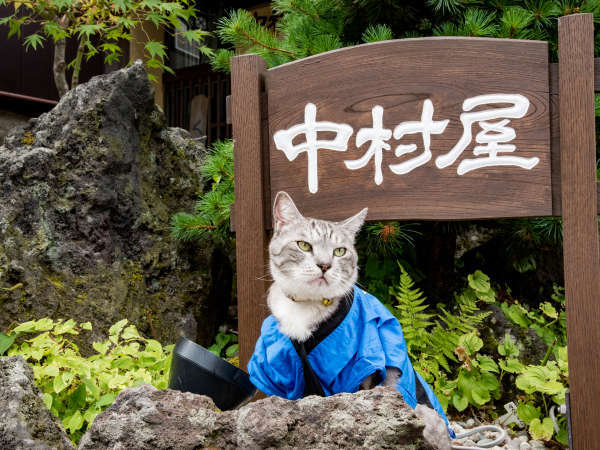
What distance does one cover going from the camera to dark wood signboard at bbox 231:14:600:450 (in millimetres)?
2049

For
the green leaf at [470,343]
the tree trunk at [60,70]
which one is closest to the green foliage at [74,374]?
the green leaf at [470,343]

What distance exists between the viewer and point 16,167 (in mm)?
2963

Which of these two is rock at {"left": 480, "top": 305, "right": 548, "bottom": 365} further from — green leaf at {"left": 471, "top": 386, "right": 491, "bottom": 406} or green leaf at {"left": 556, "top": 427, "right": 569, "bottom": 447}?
green leaf at {"left": 556, "top": 427, "right": 569, "bottom": 447}

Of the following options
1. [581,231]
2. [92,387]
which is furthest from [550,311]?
[92,387]

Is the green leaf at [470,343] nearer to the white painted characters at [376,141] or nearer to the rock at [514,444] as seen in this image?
the rock at [514,444]

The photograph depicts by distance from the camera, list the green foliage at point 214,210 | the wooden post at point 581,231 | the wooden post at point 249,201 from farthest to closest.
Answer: the green foliage at point 214,210, the wooden post at point 249,201, the wooden post at point 581,231

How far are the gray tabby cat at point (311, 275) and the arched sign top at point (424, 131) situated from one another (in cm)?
44

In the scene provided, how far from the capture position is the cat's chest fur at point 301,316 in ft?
5.67

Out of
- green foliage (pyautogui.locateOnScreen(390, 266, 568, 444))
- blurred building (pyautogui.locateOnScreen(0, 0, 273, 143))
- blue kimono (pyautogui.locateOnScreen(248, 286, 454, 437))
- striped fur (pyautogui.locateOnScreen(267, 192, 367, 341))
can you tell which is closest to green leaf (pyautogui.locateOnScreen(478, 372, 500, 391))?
green foliage (pyautogui.locateOnScreen(390, 266, 568, 444))

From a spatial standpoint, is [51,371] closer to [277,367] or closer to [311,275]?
[277,367]

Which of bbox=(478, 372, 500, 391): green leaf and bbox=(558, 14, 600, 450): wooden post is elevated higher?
bbox=(558, 14, 600, 450): wooden post

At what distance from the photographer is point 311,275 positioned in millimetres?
1700

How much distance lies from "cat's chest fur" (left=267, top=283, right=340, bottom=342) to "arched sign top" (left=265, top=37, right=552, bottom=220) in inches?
23.7

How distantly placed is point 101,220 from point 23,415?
68.6 inches
